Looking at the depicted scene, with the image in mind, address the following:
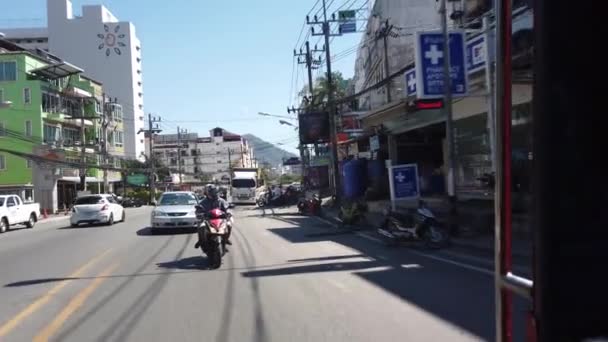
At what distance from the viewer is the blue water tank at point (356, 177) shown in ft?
122

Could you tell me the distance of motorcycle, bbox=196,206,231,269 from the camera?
12.1 metres

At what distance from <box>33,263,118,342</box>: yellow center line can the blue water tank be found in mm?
26458

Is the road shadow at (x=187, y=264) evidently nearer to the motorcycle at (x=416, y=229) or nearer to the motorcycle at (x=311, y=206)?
the motorcycle at (x=416, y=229)

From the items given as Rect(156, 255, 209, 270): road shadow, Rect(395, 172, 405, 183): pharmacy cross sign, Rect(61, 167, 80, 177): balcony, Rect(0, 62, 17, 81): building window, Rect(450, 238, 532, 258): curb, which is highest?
Rect(0, 62, 17, 81): building window

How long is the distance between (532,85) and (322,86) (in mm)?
54512

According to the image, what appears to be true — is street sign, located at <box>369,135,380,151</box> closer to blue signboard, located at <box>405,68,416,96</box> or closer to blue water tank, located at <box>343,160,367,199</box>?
blue signboard, located at <box>405,68,416,96</box>

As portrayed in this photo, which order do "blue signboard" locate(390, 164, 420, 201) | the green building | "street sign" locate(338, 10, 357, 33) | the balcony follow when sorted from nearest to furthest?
"blue signboard" locate(390, 164, 420, 201)
"street sign" locate(338, 10, 357, 33)
the green building
the balcony

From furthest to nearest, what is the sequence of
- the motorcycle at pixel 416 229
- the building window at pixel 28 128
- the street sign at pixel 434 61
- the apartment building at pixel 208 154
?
the apartment building at pixel 208 154
the building window at pixel 28 128
the street sign at pixel 434 61
the motorcycle at pixel 416 229

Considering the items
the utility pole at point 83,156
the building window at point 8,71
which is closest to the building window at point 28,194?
the utility pole at point 83,156

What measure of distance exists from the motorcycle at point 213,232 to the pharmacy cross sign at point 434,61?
677cm

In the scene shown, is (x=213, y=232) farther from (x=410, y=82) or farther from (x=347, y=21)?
(x=347, y=21)

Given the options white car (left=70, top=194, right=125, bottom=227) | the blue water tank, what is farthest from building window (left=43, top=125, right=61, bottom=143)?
the blue water tank

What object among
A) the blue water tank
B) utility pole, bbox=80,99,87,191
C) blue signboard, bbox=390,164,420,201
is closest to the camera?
blue signboard, bbox=390,164,420,201

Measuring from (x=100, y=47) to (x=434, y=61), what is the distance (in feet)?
372
